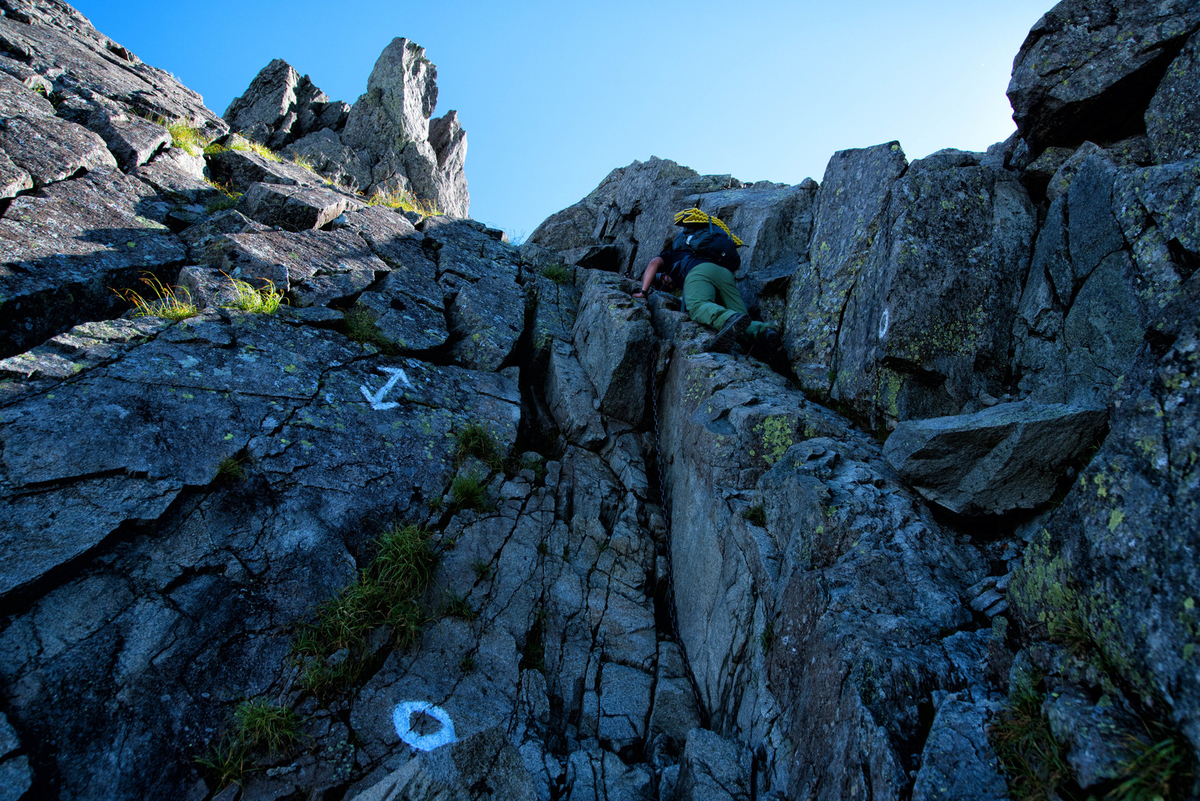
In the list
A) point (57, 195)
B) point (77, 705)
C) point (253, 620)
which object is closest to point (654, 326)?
point (253, 620)

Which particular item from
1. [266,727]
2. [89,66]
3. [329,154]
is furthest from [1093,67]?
[329,154]

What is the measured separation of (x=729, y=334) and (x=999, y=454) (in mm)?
4198

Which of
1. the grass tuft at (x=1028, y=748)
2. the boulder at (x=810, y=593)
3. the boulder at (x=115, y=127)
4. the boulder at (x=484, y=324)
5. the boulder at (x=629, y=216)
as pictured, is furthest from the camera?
the boulder at (x=629, y=216)

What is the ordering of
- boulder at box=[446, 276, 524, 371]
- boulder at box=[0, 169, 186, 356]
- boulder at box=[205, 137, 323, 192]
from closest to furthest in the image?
boulder at box=[0, 169, 186, 356], boulder at box=[446, 276, 524, 371], boulder at box=[205, 137, 323, 192]

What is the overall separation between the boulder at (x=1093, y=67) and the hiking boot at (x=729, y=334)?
425 cm

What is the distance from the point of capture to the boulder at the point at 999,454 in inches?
184

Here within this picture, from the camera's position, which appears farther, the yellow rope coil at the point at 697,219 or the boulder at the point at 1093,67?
the yellow rope coil at the point at 697,219

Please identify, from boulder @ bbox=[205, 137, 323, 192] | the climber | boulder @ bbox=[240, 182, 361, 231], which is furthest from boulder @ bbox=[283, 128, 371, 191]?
the climber

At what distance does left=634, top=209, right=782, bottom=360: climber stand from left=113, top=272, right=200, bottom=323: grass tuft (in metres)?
7.21

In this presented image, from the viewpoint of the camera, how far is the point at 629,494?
809 cm

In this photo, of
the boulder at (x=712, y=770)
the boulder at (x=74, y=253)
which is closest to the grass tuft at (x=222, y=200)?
the boulder at (x=74, y=253)

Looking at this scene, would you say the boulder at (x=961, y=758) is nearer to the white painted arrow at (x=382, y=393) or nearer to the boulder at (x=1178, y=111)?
the boulder at (x=1178, y=111)

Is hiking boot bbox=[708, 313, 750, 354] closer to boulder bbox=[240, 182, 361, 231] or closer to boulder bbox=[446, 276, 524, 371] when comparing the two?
boulder bbox=[446, 276, 524, 371]

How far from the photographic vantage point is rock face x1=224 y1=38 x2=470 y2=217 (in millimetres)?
18828
